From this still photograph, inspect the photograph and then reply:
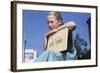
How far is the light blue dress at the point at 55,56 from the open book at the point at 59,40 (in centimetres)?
4

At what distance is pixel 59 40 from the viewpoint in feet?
6.15

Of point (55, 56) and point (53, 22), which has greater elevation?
point (53, 22)

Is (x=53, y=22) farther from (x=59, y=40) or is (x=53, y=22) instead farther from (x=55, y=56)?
(x=55, y=56)

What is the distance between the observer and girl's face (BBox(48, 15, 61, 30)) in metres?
1.84

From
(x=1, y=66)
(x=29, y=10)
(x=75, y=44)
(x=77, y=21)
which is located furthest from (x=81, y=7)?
(x=1, y=66)

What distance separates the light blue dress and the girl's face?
8.3 inches

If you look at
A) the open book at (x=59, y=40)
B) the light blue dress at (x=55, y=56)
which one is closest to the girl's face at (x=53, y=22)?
the open book at (x=59, y=40)

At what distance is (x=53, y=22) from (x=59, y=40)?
0.16 meters

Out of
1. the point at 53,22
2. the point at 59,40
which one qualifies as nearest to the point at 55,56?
the point at 59,40

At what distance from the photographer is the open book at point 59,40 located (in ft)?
6.05

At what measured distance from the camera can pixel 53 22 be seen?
186 centimetres

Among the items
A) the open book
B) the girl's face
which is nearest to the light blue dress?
the open book

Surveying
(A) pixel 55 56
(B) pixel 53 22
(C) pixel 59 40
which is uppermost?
(B) pixel 53 22

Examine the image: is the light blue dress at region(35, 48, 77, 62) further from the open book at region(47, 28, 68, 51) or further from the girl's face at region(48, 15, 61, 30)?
the girl's face at region(48, 15, 61, 30)
